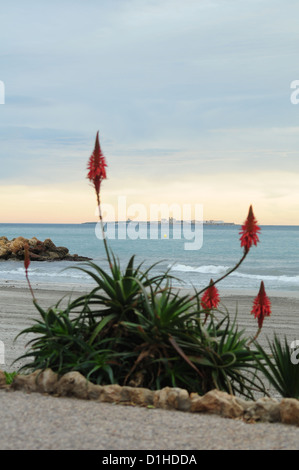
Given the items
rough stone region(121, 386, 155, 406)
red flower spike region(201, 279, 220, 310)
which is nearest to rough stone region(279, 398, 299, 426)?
rough stone region(121, 386, 155, 406)

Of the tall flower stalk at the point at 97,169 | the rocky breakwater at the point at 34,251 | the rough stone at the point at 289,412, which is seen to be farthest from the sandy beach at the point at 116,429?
the rocky breakwater at the point at 34,251

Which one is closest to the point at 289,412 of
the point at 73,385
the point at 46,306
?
the point at 73,385

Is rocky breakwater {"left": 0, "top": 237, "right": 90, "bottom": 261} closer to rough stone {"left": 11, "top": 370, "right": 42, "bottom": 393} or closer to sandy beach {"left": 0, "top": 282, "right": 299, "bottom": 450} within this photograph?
rough stone {"left": 11, "top": 370, "right": 42, "bottom": 393}

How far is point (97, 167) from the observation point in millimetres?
5543

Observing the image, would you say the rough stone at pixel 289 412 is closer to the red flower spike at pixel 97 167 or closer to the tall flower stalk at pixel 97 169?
the tall flower stalk at pixel 97 169

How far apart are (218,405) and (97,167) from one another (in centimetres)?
235

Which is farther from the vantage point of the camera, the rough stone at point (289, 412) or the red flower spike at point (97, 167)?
the red flower spike at point (97, 167)

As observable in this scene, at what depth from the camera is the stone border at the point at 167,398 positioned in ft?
16.2

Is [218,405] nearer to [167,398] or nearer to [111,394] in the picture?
[167,398]

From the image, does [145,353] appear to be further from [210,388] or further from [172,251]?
[172,251]

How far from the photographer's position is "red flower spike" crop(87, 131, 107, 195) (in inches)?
218

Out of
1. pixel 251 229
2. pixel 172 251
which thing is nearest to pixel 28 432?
pixel 251 229

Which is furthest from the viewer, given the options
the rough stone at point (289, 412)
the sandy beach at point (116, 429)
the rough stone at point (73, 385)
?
the rough stone at point (73, 385)

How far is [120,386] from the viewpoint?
17.7 ft
